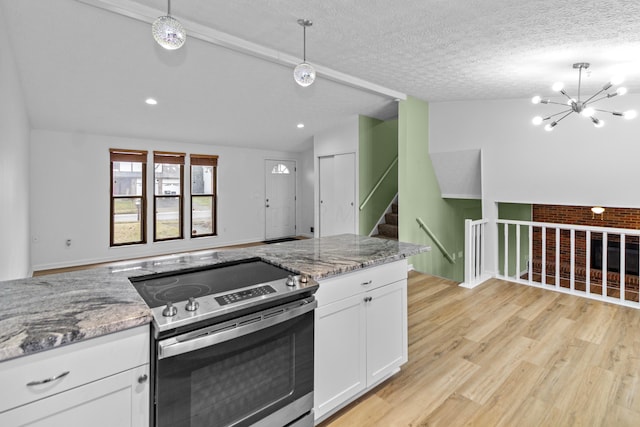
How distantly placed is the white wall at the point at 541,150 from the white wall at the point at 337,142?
1354 millimetres

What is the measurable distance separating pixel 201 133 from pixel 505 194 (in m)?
5.17

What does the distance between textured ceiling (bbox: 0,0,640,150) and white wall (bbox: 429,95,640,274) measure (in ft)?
1.02

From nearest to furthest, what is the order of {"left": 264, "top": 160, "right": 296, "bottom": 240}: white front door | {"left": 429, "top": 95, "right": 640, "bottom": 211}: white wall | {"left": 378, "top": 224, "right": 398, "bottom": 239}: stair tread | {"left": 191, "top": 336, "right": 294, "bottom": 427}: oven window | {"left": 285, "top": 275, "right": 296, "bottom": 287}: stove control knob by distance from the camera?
{"left": 191, "top": 336, "right": 294, "bottom": 427}: oven window
{"left": 285, "top": 275, "right": 296, "bottom": 287}: stove control knob
{"left": 429, "top": 95, "right": 640, "bottom": 211}: white wall
{"left": 378, "top": 224, "right": 398, "bottom": 239}: stair tread
{"left": 264, "top": 160, "right": 296, "bottom": 240}: white front door

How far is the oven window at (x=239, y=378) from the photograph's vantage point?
4.04 feet

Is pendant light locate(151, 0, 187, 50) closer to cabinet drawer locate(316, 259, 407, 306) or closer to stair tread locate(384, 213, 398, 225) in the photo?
cabinet drawer locate(316, 259, 407, 306)

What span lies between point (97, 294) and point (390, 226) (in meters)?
5.14

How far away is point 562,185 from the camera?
4301 millimetres

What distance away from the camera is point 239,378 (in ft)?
4.64

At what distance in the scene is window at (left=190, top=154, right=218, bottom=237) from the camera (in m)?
6.93

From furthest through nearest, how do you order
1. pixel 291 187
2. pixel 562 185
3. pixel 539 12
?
pixel 291 187 → pixel 562 185 → pixel 539 12

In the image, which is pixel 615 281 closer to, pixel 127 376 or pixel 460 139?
pixel 460 139

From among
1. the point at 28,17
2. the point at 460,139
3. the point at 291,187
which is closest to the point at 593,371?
the point at 460,139

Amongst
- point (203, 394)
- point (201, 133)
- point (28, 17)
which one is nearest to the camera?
point (203, 394)

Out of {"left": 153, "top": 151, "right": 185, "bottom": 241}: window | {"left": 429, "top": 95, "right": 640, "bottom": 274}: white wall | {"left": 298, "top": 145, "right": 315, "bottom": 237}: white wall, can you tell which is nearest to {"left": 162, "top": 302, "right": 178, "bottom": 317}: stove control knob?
{"left": 429, "top": 95, "right": 640, "bottom": 274}: white wall
